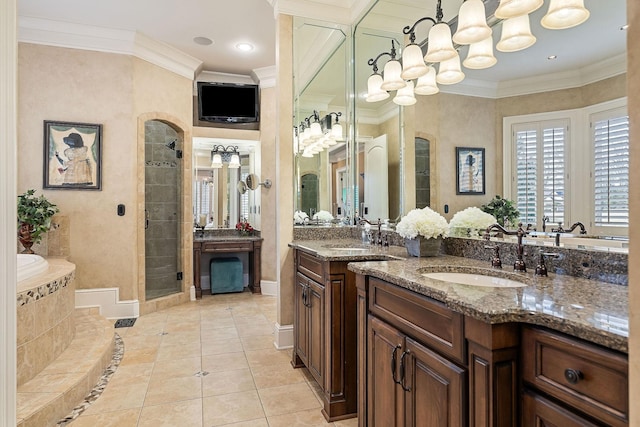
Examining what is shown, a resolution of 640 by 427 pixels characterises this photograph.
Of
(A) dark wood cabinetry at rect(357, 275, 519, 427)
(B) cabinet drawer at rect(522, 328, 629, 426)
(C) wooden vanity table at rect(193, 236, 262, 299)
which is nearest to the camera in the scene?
(B) cabinet drawer at rect(522, 328, 629, 426)

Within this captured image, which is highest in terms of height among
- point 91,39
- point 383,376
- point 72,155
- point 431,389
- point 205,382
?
point 91,39

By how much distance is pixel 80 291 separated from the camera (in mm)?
3842

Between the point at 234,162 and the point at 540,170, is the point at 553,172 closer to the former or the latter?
the point at 540,170

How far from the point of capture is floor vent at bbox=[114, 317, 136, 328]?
3.69 meters

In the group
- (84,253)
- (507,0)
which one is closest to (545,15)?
(507,0)

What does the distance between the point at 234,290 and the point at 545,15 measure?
14.9ft

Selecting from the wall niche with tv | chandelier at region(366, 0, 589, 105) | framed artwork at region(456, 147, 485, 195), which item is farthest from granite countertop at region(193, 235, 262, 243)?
framed artwork at region(456, 147, 485, 195)

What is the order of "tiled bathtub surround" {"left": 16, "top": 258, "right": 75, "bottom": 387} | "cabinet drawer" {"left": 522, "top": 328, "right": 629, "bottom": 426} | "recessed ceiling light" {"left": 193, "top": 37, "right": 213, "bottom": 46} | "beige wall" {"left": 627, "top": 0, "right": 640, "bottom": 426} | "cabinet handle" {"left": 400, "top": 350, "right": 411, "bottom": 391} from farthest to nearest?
"recessed ceiling light" {"left": 193, "top": 37, "right": 213, "bottom": 46} < "tiled bathtub surround" {"left": 16, "top": 258, "right": 75, "bottom": 387} < "cabinet handle" {"left": 400, "top": 350, "right": 411, "bottom": 391} < "cabinet drawer" {"left": 522, "top": 328, "right": 629, "bottom": 426} < "beige wall" {"left": 627, "top": 0, "right": 640, "bottom": 426}

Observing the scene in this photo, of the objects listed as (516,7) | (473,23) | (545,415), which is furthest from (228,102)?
(545,415)

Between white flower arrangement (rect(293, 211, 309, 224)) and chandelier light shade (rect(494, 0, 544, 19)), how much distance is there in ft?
6.78

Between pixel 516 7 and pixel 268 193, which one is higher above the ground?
pixel 516 7

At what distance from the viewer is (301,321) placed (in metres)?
2.60

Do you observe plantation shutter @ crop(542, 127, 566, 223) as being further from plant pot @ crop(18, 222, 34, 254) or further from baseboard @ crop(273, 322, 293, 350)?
plant pot @ crop(18, 222, 34, 254)

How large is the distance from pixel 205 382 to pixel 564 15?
2821 mm
